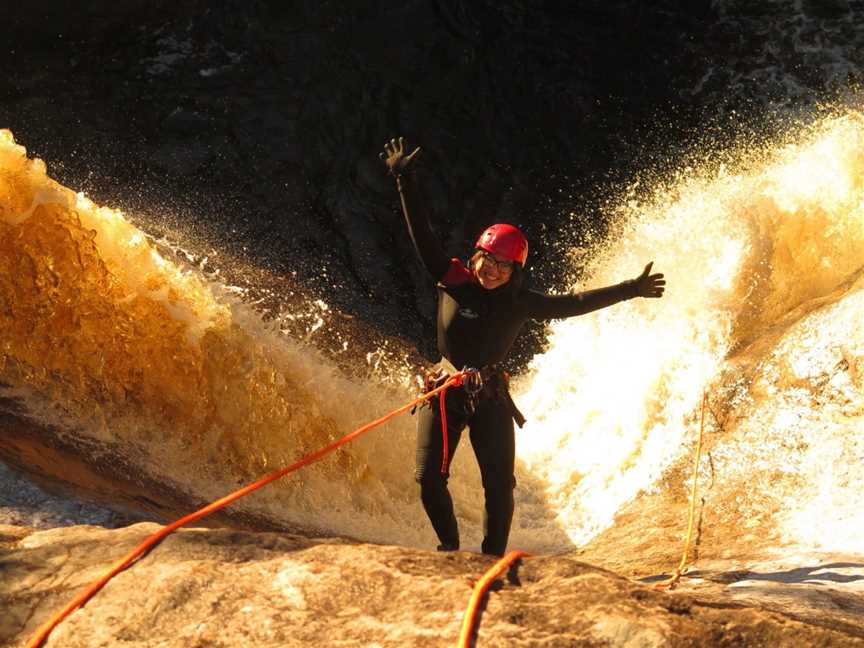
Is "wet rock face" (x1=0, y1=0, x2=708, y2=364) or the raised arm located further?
"wet rock face" (x1=0, y1=0, x2=708, y2=364)

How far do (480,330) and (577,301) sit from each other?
46cm

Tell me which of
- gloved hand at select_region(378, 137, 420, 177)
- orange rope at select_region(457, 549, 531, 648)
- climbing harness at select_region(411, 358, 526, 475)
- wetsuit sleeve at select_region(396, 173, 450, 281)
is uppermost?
gloved hand at select_region(378, 137, 420, 177)

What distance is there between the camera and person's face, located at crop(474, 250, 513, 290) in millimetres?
4027

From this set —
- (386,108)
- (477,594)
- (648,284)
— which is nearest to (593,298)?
(648,284)

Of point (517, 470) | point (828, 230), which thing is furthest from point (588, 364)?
point (828, 230)

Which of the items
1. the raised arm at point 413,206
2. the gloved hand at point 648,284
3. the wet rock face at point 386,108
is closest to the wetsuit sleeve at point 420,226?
the raised arm at point 413,206

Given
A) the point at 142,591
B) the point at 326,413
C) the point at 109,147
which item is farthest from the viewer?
the point at 109,147

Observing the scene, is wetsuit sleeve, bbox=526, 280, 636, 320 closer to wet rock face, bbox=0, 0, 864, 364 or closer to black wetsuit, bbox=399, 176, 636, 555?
black wetsuit, bbox=399, 176, 636, 555

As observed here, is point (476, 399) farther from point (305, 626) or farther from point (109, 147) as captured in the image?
point (109, 147)

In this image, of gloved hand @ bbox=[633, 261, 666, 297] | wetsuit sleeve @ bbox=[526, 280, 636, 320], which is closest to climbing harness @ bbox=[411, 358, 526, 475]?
wetsuit sleeve @ bbox=[526, 280, 636, 320]

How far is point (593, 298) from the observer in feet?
13.1

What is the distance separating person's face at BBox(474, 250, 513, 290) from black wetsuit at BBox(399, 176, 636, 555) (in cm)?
4

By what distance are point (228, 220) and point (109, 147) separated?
2.14 meters

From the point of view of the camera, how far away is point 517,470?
7059 mm
